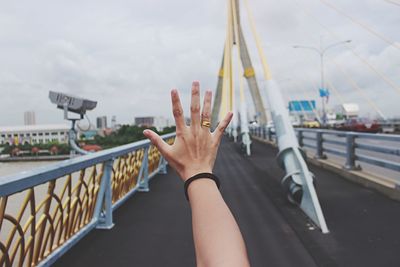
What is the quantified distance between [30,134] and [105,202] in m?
1.55

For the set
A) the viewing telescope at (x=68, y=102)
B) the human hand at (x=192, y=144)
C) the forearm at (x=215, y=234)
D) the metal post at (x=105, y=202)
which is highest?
the viewing telescope at (x=68, y=102)

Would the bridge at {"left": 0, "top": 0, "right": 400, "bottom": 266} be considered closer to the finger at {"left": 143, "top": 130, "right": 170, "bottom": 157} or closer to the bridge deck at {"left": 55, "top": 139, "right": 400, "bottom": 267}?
the bridge deck at {"left": 55, "top": 139, "right": 400, "bottom": 267}

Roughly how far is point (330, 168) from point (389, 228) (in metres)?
5.32

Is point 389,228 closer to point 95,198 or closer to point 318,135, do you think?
point 95,198

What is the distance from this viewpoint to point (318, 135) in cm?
1167

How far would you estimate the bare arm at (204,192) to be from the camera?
1.05 metres

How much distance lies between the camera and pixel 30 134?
3.83 metres

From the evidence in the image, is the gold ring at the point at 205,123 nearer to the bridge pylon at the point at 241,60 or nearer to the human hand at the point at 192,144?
the human hand at the point at 192,144

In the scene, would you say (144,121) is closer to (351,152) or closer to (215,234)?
(215,234)

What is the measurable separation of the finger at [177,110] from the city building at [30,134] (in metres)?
2.62

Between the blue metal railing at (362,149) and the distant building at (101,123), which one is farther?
the blue metal railing at (362,149)

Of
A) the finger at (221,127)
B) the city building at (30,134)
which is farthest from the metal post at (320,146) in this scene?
the finger at (221,127)

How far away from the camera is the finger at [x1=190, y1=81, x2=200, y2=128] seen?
1220 mm

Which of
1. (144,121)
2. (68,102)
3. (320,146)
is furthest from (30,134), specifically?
(320,146)
